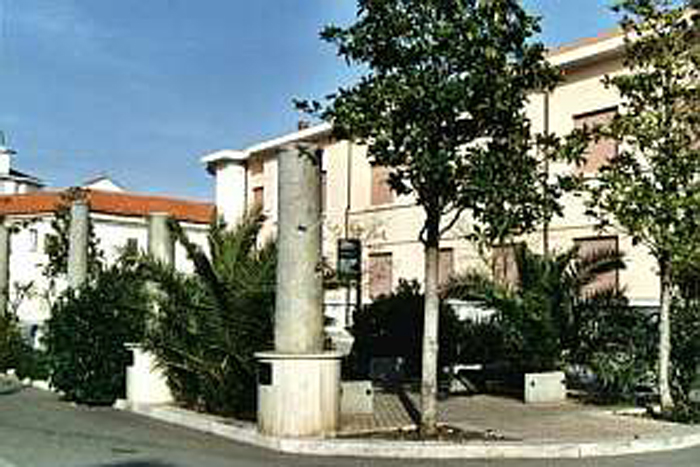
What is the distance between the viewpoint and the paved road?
10.9 metres

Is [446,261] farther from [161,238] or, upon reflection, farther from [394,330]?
[161,238]

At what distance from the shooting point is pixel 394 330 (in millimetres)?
22844

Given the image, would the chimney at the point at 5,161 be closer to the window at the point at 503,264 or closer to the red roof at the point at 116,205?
the red roof at the point at 116,205

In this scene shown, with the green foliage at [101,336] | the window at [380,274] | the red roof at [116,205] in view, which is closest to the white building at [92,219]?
the red roof at [116,205]

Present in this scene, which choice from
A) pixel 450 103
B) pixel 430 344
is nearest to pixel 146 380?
pixel 430 344

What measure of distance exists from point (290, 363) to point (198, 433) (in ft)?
7.28

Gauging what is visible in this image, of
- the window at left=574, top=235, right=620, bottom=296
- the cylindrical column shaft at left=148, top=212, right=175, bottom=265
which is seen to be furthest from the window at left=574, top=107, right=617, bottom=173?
the cylindrical column shaft at left=148, top=212, right=175, bottom=265

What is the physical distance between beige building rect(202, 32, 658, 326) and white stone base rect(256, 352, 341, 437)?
13.8ft

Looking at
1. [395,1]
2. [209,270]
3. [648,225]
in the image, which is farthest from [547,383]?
[395,1]

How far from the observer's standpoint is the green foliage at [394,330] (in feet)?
72.9

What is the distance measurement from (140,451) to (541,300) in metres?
8.38

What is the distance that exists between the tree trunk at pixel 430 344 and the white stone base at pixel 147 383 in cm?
543

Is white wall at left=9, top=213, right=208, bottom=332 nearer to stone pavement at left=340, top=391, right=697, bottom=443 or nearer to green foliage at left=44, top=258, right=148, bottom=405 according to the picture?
green foliage at left=44, top=258, right=148, bottom=405

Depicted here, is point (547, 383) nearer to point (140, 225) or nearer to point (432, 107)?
point (432, 107)
